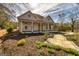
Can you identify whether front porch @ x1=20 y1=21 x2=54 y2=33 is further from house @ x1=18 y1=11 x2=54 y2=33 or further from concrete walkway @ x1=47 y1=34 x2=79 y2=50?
concrete walkway @ x1=47 y1=34 x2=79 y2=50

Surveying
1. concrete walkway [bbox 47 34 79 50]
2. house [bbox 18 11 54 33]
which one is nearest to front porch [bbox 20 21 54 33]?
house [bbox 18 11 54 33]

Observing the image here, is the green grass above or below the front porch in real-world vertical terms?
below

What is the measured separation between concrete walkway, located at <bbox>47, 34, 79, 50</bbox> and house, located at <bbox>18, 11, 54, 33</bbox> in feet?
0.35

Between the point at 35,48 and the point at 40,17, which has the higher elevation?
the point at 40,17

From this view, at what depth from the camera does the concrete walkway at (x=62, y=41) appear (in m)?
2.24

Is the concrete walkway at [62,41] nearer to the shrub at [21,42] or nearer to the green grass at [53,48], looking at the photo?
the green grass at [53,48]

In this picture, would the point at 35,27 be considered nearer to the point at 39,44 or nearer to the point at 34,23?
the point at 34,23

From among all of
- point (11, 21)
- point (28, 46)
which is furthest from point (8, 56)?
point (11, 21)

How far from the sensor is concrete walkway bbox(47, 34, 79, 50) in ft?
7.34

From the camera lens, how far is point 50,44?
226 cm

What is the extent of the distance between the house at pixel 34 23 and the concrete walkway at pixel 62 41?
11cm

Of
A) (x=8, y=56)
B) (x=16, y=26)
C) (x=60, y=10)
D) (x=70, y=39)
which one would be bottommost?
(x=8, y=56)

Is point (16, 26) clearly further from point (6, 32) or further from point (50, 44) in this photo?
point (50, 44)

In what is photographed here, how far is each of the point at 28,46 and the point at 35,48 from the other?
0.28 feet
